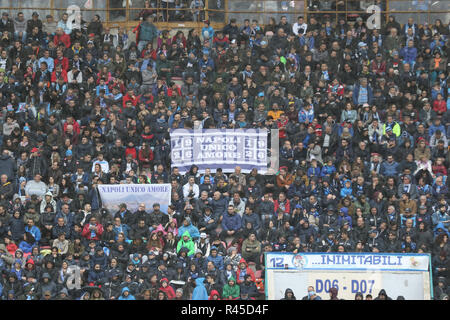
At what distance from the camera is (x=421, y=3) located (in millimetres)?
36000

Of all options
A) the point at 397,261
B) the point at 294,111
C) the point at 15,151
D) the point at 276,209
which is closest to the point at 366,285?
the point at 397,261

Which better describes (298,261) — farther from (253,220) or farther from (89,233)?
(89,233)

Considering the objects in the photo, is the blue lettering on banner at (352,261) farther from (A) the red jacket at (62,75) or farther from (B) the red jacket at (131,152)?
(A) the red jacket at (62,75)

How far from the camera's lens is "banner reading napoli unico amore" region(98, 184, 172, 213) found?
83.3ft

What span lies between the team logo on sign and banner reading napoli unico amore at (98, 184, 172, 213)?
3.75 m

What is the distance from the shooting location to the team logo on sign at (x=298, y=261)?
23.2 meters

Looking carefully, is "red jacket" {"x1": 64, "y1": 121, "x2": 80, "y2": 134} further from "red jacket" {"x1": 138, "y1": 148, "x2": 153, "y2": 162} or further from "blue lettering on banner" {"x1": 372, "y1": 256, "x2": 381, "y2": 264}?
"blue lettering on banner" {"x1": 372, "y1": 256, "x2": 381, "y2": 264}

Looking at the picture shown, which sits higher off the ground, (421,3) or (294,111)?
(421,3)

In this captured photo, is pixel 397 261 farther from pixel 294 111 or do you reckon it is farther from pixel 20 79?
pixel 20 79

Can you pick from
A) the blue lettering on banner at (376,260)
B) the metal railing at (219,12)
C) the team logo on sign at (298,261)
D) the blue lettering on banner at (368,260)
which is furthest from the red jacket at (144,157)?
the metal railing at (219,12)

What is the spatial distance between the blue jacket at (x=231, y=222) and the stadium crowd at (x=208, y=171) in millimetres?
34

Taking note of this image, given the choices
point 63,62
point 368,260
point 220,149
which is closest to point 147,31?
point 63,62

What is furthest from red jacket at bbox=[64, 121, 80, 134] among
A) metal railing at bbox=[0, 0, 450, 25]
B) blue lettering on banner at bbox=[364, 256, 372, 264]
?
blue lettering on banner at bbox=[364, 256, 372, 264]

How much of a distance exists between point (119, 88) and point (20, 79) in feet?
9.33
